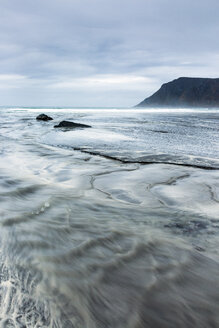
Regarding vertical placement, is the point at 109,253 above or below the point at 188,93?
below

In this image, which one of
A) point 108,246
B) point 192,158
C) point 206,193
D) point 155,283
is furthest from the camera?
point 192,158

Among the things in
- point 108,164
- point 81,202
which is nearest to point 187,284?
point 81,202

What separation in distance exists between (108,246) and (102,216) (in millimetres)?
537

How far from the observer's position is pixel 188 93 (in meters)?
162

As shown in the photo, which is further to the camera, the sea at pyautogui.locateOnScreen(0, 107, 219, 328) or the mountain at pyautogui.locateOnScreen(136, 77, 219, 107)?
the mountain at pyautogui.locateOnScreen(136, 77, 219, 107)

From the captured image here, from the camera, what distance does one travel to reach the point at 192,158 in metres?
5.04

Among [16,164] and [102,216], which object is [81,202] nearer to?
[102,216]

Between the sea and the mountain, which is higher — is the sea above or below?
below

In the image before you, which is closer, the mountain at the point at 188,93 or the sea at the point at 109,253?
the sea at the point at 109,253

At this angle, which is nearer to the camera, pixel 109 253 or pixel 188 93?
pixel 109 253

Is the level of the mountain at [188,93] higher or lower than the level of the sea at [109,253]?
higher

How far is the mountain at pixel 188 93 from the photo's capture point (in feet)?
495

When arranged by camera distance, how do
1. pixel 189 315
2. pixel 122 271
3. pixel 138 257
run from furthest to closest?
1. pixel 138 257
2. pixel 122 271
3. pixel 189 315

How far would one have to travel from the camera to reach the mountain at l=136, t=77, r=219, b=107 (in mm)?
150812
